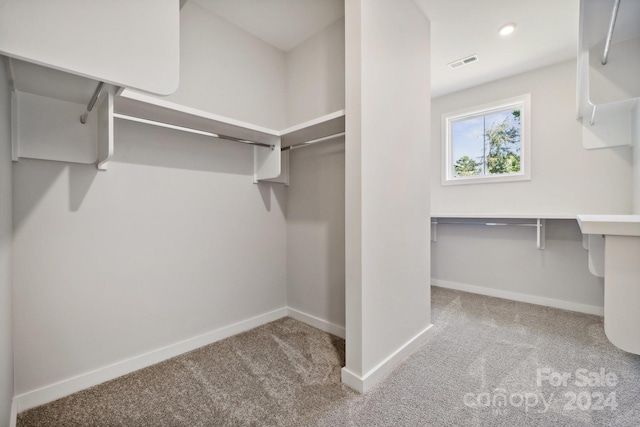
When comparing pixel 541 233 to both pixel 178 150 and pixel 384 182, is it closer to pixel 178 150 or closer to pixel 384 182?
pixel 384 182

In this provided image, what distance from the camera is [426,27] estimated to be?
200cm

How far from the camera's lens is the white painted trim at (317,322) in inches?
80.0

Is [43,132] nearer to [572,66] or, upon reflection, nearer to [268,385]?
[268,385]

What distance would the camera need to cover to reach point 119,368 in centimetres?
152

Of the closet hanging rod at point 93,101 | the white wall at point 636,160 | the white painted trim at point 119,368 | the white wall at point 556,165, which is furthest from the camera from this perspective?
the white wall at point 556,165

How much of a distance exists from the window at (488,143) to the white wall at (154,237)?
212 centimetres

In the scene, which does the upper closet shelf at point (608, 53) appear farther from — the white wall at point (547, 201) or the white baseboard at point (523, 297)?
the white baseboard at point (523, 297)

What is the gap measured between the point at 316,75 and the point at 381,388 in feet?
7.12

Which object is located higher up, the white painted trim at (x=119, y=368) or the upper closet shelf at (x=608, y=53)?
the upper closet shelf at (x=608, y=53)

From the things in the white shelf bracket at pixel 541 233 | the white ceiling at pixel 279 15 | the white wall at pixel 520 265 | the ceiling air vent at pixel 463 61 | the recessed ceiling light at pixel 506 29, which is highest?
the white ceiling at pixel 279 15

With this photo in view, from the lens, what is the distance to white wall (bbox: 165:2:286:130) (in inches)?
71.6

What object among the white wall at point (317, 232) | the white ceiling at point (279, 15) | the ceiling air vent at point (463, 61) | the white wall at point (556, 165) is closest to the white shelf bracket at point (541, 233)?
the white wall at point (556, 165)

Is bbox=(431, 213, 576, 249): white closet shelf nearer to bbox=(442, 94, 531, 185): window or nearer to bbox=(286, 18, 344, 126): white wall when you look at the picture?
bbox=(442, 94, 531, 185): window

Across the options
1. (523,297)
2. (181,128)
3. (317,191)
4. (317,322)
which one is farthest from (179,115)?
(523,297)
